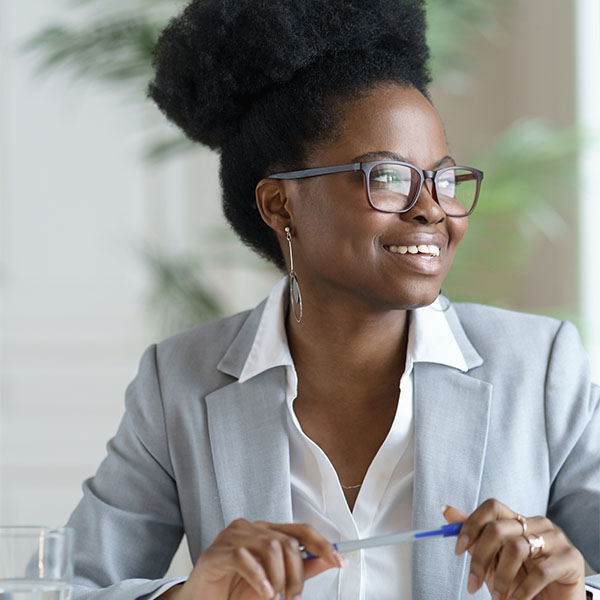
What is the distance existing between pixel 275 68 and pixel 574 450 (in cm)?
70

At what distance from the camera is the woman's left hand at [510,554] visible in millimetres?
1010

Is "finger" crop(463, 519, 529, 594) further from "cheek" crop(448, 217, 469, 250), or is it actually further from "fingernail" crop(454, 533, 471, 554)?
"cheek" crop(448, 217, 469, 250)

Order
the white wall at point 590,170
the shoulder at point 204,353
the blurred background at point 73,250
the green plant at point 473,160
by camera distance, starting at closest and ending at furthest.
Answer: the shoulder at point 204,353, the green plant at point 473,160, the white wall at point 590,170, the blurred background at point 73,250

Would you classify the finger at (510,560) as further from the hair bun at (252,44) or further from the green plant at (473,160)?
the green plant at (473,160)

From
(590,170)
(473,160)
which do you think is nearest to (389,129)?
(473,160)

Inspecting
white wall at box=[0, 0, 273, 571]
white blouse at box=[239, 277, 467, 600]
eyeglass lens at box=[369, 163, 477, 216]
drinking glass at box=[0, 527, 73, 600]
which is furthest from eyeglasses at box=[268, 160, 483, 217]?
white wall at box=[0, 0, 273, 571]

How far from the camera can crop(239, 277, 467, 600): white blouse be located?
1.34m

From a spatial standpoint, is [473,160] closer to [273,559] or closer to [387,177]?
[387,177]

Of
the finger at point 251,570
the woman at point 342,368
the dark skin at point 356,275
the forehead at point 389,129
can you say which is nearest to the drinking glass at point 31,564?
the finger at point 251,570

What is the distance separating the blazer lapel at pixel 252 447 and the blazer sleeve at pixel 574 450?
392 millimetres

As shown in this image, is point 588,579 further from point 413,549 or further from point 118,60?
point 118,60

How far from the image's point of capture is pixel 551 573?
40.4 inches

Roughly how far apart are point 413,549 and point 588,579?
235mm

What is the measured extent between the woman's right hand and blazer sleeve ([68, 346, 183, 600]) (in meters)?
0.36
